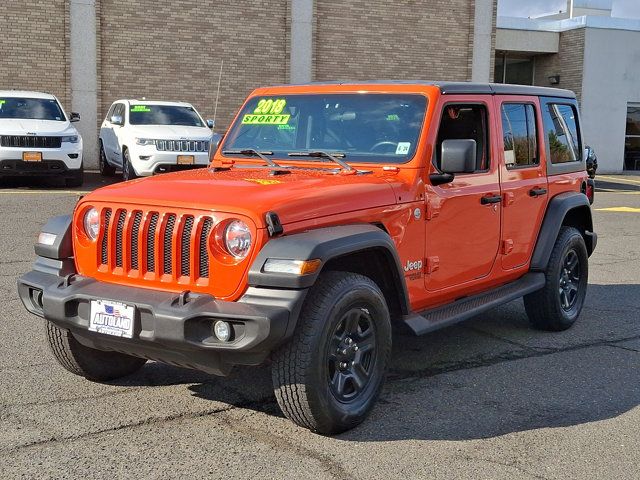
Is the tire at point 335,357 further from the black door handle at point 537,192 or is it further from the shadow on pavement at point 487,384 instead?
the black door handle at point 537,192

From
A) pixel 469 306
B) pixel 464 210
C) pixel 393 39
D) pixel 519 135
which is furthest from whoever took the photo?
pixel 393 39

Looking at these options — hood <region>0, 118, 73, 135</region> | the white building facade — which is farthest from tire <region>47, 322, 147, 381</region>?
the white building facade

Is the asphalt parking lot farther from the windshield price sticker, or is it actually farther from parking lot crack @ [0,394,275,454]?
the windshield price sticker

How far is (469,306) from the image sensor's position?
17.1ft

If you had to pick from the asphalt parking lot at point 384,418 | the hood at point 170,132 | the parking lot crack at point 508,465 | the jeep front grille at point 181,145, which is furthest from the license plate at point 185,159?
the parking lot crack at point 508,465

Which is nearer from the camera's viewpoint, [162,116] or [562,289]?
[562,289]

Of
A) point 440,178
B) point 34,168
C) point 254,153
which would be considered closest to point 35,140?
point 34,168

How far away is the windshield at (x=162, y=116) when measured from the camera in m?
16.3

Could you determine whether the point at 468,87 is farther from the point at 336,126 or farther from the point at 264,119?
the point at 264,119

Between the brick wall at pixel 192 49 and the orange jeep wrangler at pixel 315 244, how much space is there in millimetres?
16759

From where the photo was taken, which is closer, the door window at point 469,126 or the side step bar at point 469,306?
the side step bar at point 469,306

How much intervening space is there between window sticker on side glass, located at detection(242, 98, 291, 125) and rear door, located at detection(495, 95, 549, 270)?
1491mm

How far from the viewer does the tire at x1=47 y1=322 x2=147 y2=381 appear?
4.58m

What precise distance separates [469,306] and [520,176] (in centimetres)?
114
